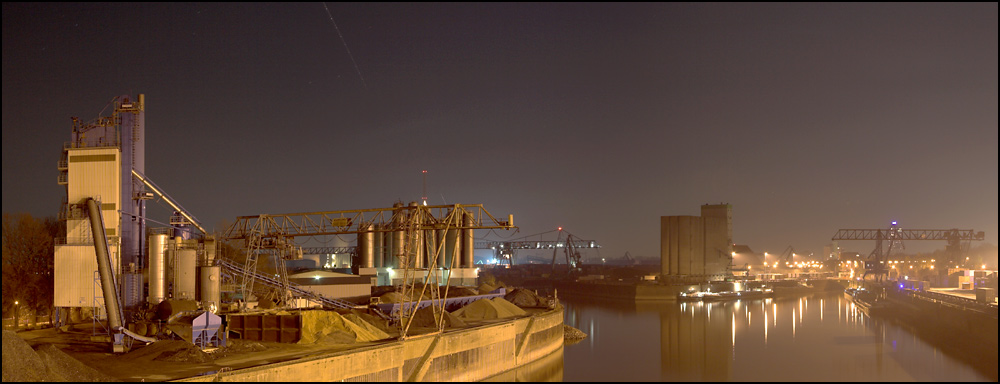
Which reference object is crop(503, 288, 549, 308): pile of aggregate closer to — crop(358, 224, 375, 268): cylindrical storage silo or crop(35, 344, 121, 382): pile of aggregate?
crop(358, 224, 375, 268): cylindrical storage silo

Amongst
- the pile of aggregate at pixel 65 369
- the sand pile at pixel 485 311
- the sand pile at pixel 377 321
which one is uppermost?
the pile of aggregate at pixel 65 369

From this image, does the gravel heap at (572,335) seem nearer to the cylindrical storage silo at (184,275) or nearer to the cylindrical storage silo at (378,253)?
the cylindrical storage silo at (184,275)

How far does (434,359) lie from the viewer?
28.8m

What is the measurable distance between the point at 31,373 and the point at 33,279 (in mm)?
22957

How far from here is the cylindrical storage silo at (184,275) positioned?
3503 cm

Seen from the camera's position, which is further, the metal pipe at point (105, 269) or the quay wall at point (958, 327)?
the quay wall at point (958, 327)

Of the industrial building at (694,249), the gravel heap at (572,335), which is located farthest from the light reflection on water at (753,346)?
the industrial building at (694,249)

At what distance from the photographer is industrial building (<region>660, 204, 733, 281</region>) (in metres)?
101

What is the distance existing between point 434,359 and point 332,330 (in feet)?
13.5

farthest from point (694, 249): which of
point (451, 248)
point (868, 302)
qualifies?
point (451, 248)

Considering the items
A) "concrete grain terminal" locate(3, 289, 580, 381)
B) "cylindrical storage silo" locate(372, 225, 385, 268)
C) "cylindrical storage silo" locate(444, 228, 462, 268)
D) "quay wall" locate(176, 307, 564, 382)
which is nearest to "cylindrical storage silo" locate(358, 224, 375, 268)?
"cylindrical storage silo" locate(372, 225, 385, 268)

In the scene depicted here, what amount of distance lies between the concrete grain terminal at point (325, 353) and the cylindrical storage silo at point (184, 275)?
4.13 metres

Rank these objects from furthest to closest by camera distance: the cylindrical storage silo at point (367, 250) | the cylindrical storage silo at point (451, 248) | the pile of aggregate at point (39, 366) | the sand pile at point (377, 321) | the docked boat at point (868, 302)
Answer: the cylindrical storage silo at point (451, 248) < the cylindrical storage silo at point (367, 250) < the docked boat at point (868, 302) < the sand pile at point (377, 321) < the pile of aggregate at point (39, 366)

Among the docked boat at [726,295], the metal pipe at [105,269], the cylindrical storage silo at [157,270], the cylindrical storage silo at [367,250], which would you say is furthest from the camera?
the docked boat at [726,295]
